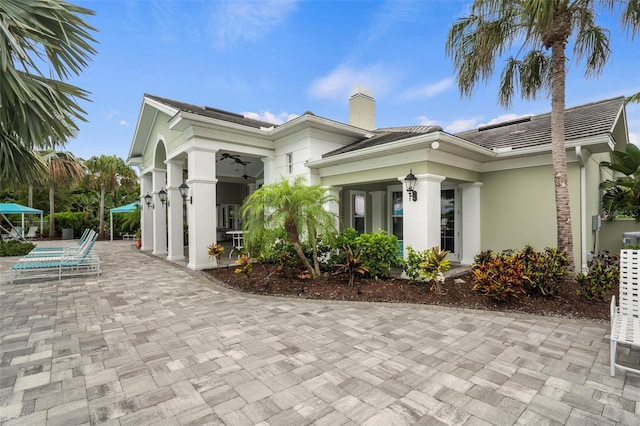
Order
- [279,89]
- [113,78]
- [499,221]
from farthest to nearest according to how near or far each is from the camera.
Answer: [279,89] < [113,78] < [499,221]

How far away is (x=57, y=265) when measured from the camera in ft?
26.0

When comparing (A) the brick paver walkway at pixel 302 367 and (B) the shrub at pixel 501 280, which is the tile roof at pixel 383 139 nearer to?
(B) the shrub at pixel 501 280

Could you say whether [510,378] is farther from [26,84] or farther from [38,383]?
[26,84]

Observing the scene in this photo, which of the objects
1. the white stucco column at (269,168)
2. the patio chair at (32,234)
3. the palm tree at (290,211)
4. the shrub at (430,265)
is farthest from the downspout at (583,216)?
the patio chair at (32,234)

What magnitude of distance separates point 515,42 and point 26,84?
9.22 metres

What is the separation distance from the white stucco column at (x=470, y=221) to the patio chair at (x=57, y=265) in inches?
438

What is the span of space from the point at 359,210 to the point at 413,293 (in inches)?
237

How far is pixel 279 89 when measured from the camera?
1627 centimetres

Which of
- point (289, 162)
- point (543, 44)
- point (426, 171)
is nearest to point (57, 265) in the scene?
point (289, 162)

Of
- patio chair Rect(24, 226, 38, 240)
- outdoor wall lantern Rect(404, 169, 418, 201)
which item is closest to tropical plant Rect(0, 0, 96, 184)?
outdoor wall lantern Rect(404, 169, 418, 201)

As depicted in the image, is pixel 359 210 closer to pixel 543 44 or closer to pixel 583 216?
pixel 583 216

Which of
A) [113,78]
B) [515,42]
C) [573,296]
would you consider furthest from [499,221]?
[113,78]

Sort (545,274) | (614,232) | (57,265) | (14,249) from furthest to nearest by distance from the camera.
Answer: (14,249), (614,232), (57,265), (545,274)

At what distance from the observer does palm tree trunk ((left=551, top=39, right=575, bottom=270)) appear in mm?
6152
